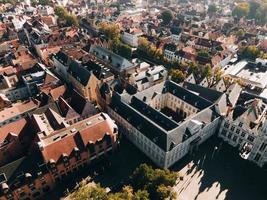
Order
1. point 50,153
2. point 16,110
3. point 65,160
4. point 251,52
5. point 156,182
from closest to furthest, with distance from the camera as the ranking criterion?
point 156,182 < point 50,153 < point 65,160 < point 16,110 < point 251,52

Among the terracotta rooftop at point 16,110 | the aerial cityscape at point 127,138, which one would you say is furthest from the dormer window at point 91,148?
the terracotta rooftop at point 16,110

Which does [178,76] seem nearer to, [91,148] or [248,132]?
[248,132]

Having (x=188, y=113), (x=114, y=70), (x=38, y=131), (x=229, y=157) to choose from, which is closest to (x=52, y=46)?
(x=114, y=70)

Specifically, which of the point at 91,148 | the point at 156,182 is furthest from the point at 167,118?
the point at 91,148

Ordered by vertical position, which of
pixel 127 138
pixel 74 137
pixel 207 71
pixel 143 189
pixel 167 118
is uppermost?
pixel 167 118

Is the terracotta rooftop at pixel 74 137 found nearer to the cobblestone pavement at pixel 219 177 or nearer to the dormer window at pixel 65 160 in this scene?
the dormer window at pixel 65 160

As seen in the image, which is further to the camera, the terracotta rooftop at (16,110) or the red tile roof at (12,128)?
the terracotta rooftop at (16,110)

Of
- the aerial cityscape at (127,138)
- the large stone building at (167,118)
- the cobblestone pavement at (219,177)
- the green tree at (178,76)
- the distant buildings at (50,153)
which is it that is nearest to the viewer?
the distant buildings at (50,153)

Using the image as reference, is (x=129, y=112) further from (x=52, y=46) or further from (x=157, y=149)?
(x=52, y=46)

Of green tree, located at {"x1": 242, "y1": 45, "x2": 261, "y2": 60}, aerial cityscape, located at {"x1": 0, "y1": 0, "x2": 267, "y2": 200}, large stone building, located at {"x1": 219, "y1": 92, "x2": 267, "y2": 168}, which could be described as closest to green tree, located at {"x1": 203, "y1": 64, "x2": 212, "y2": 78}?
aerial cityscape, located at {"x1": 0, "y1": 0, "x2": 267, "y2": 200}
